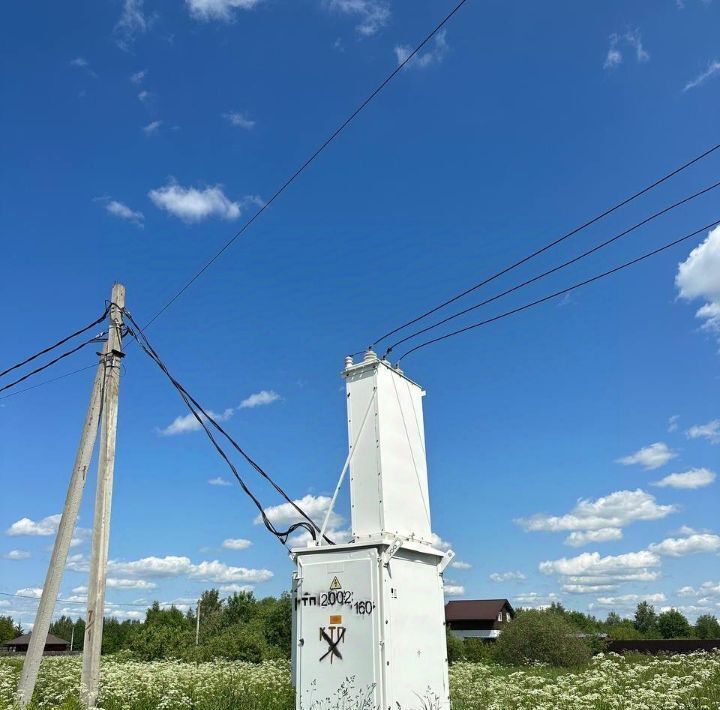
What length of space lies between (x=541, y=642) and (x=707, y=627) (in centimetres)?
7343

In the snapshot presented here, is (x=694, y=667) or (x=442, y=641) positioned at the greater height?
(x=442, y=641)

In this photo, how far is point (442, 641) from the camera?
877 cm

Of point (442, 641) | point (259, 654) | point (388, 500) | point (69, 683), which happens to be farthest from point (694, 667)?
point (259, 654)

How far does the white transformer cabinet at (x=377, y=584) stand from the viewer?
295 inches

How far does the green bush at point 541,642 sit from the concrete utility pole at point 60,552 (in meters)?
28.9

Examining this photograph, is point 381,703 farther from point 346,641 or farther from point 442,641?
point 442,641

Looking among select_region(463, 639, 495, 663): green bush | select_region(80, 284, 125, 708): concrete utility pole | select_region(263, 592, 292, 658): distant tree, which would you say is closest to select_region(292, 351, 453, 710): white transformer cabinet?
select_region(80, 284, 125, 708): concrete utility pole

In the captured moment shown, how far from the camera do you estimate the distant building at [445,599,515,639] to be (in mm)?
65938

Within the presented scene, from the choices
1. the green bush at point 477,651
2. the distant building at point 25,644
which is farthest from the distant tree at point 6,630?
the green bush at point 477,651

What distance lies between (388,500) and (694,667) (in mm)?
16343

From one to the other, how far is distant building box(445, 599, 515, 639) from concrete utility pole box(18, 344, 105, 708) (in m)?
60.1

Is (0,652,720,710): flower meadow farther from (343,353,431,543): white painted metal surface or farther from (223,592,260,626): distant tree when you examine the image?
(223,592,260,626): distant tree

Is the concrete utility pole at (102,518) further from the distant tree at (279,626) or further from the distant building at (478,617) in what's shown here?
the distant building at (478,617)

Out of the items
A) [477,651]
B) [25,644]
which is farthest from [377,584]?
[25,644]
